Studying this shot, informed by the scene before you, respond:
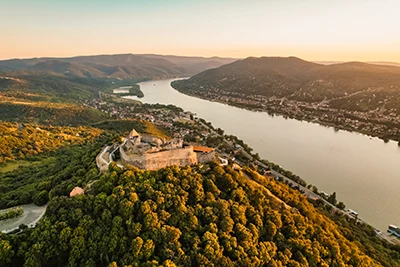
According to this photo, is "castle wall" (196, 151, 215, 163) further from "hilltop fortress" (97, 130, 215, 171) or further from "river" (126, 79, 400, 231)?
"river" (126, 79, 400, 231)

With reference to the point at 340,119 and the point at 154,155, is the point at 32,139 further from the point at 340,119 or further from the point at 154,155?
the point at 340,119

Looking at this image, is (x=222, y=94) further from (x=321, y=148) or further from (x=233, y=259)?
(x=233, y=259)

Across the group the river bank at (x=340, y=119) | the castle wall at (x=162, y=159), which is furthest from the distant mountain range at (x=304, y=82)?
the castle wall at (x=162, y=159)

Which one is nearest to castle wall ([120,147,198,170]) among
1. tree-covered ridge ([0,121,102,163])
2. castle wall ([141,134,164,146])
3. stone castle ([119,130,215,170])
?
stone castle ([119,130,215,170])

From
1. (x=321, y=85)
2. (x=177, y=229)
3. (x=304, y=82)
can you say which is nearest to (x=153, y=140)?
(x=177, y=229)

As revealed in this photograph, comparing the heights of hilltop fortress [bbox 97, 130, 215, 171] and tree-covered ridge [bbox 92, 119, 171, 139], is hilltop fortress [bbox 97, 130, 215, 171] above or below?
above
